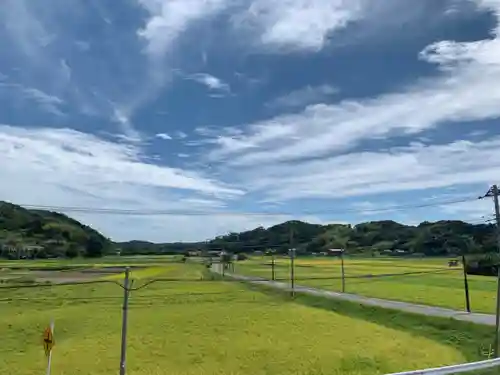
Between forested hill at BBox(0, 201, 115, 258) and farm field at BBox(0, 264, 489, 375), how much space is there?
4713cm

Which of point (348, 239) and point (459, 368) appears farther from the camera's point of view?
point (348, 239)

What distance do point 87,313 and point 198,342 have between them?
1176 centimetres

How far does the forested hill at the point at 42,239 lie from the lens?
269ft

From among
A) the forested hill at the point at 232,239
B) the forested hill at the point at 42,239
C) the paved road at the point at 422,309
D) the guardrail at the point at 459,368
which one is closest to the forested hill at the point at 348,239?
the forested hill at the point at 232,239

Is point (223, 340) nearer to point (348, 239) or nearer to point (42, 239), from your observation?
point (42, 239)

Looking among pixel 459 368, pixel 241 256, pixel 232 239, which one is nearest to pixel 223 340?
pixel 459 368

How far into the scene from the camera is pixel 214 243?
85812mm

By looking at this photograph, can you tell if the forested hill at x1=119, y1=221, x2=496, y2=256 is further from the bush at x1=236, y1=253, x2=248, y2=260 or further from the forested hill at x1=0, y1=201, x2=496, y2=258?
the bush at x1=236, y1=253, x2=248, y2=260

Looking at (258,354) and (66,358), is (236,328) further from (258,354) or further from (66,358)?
(66,358)

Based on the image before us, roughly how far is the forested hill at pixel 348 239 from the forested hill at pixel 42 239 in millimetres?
18293

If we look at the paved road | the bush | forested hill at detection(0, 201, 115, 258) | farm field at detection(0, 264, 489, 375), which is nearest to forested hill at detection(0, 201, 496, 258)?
forested hill at detection(0, 201, 115, 258)

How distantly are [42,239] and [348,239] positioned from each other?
227 feet

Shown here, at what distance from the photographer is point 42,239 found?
88938mm

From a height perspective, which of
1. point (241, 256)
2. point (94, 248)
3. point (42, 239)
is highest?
point (42, 239)
